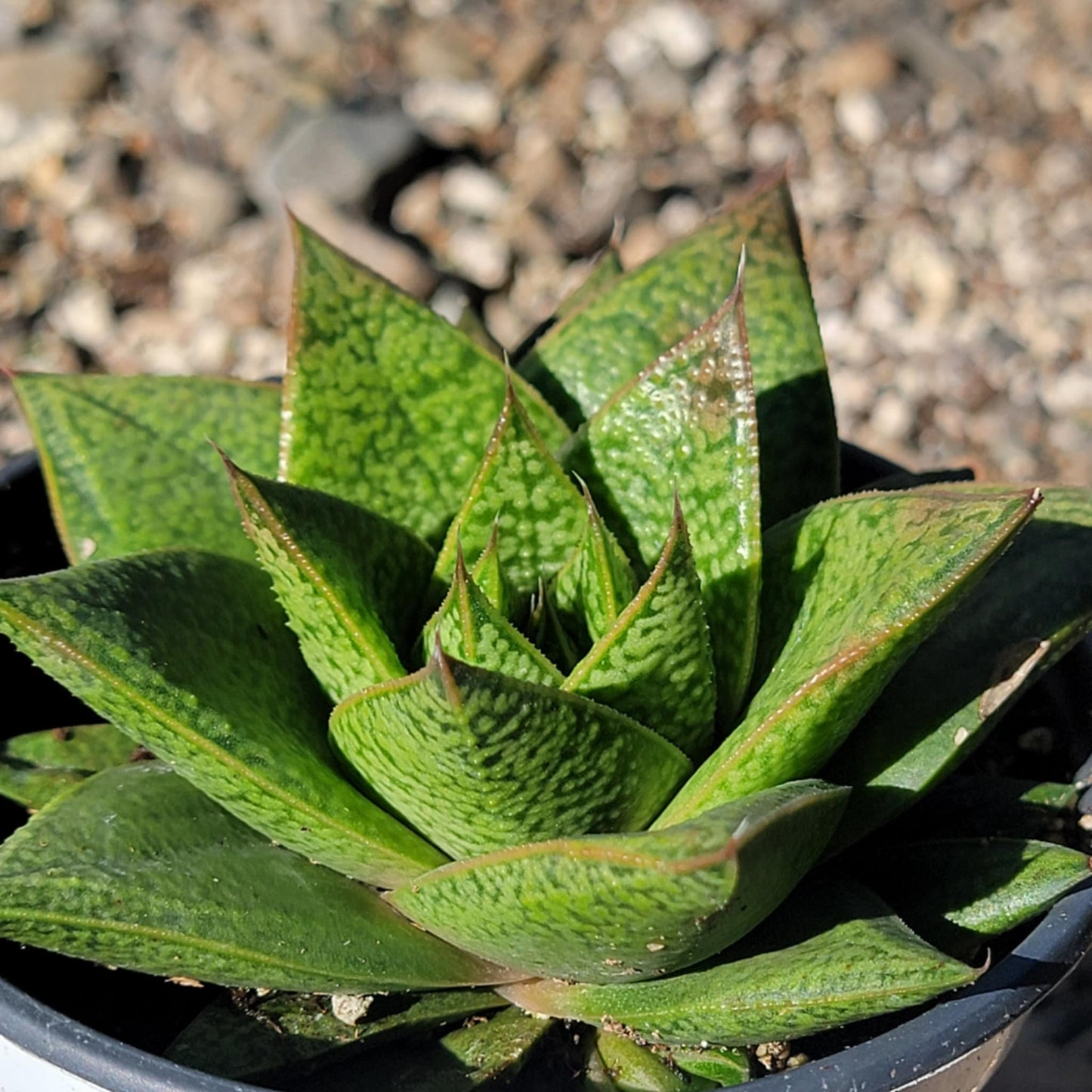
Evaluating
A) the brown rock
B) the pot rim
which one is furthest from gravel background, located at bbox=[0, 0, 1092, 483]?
the pot rim

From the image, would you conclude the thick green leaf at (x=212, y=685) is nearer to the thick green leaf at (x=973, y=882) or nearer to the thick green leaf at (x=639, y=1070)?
the thick green leaf at (x=639, y=1070)

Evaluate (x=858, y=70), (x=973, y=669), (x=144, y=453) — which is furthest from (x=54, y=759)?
(x=858, y=70)

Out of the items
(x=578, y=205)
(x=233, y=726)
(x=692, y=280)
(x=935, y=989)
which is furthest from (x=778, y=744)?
(x=578, y=205)

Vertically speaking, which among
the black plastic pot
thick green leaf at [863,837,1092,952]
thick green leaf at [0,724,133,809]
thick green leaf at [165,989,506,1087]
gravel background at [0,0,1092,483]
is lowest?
thick green leaf at [165,989,506,1087]

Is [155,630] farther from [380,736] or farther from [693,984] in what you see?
[693,984]

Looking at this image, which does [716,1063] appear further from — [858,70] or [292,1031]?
[858,70]

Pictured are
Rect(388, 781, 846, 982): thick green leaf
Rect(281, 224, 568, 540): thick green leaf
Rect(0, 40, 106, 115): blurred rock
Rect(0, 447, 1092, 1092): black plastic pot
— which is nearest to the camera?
Rect(388, 781, 846, 982): thick green leaf

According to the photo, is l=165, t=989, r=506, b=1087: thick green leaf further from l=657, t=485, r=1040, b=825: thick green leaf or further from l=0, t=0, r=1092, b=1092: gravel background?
l=0, t=0, r=1092, b=1092: gravel background

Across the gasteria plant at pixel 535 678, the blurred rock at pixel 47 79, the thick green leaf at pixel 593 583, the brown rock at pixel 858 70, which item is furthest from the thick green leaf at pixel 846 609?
the blurred rock at pixel 47 79
